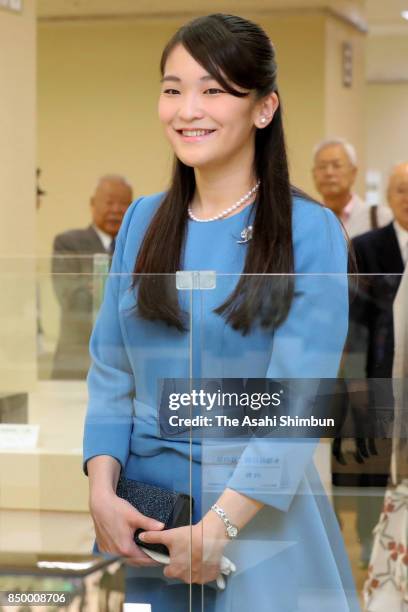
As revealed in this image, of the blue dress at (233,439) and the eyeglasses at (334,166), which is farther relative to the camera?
the eyeglasses at (334,166)

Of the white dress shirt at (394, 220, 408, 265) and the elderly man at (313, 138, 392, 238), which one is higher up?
the elderly man at (313, 138, 392, 238)

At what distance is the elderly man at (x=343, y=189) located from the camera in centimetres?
544

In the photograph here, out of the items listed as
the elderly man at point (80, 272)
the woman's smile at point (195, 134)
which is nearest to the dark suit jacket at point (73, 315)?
the elderly man at point (80, 272)

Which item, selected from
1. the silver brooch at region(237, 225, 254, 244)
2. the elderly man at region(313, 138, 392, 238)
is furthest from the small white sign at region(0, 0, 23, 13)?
the silver brooch at region(237, 225, 254, 244)

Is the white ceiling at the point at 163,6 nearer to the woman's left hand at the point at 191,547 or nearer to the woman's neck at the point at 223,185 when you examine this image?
the woman's neck at the point at 223,185

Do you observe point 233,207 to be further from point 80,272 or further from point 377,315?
point 80,272

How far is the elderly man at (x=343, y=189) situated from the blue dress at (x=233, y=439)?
356 centimetres

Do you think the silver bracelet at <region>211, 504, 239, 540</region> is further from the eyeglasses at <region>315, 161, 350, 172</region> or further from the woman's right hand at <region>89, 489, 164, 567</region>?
the eyeglasses at <region>315, 161, 350, 172</region>

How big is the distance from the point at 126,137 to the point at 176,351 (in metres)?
8.76

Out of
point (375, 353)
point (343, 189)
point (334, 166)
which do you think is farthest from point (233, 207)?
point (334, 166)

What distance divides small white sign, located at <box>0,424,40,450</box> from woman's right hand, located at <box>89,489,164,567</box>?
1.09 ft

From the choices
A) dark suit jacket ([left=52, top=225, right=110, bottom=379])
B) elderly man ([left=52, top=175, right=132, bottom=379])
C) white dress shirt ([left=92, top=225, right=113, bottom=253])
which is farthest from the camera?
white dress shirt ([left=92, top=225, right=113, bottom=253])

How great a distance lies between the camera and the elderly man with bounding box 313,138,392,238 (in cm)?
544

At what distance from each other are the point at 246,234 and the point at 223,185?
0.10m
